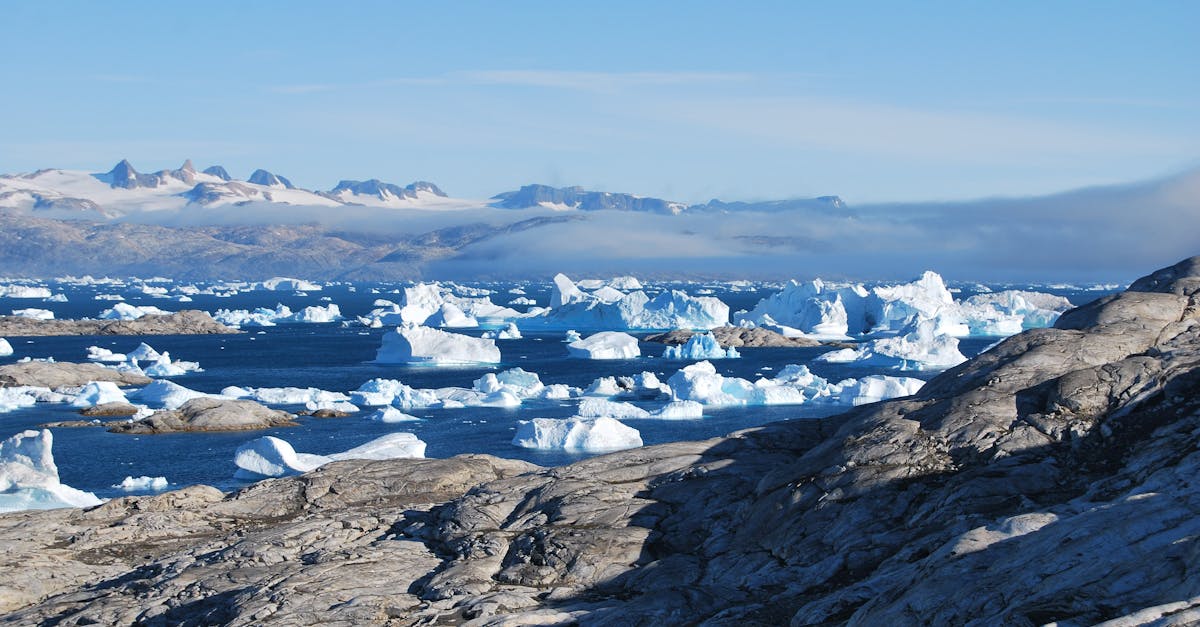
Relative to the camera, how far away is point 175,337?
92312 mm

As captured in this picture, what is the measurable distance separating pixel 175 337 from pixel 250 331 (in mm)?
7421

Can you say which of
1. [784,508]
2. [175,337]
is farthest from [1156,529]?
[175,337]

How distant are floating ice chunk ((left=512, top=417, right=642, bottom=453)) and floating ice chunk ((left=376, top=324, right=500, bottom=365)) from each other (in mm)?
30947

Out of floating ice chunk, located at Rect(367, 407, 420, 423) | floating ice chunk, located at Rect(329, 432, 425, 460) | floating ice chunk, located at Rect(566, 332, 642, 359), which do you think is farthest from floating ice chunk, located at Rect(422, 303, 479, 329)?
floating ice chunk, located at Rect(329, 432, 425, 460)

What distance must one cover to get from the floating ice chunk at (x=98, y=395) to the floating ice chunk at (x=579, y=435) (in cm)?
2157

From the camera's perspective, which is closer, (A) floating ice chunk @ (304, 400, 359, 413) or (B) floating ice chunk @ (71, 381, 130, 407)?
(A) floating ice chunk @ (304, 400, 359, 413)

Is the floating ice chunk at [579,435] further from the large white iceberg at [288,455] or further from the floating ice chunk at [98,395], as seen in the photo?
the floating ice chunk at [98,395]

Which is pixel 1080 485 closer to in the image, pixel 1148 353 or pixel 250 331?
pixel 1148 353

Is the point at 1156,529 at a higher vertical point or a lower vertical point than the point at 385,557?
higher

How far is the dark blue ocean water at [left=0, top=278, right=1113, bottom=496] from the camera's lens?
36750 mm

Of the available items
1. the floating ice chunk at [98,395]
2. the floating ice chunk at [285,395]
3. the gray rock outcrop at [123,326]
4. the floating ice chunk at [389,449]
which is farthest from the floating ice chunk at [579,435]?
the gray rock outcrop at [123,326]

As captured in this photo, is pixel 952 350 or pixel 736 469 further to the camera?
pixel 952 350

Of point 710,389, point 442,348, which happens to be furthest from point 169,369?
point 710,389

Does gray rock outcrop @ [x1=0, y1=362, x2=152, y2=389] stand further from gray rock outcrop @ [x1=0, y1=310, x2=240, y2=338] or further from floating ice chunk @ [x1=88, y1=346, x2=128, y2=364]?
gray rock outcrop @ [x1=0, y1=310, x2=240, y2=338]
